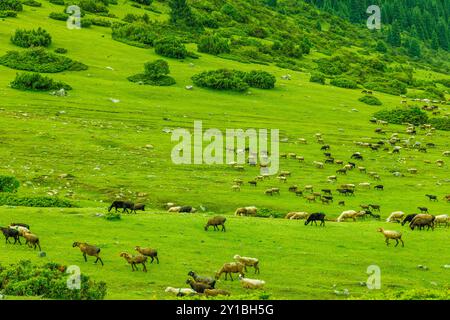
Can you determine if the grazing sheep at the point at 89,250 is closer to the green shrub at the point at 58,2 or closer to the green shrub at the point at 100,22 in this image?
the green shrub at the point at 100,22

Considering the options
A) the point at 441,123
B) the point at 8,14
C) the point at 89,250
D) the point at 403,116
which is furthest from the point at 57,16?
the point at 89,250

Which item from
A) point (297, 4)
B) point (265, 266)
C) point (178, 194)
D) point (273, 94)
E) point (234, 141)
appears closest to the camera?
point (265, 266)

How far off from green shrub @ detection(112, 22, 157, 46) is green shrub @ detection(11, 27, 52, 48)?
1158cm

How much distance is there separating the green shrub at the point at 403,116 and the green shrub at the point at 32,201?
45673 millimetres

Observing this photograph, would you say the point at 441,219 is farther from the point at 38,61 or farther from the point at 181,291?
the point at 38,61

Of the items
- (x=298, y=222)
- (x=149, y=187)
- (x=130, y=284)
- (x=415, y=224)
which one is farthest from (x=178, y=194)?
(x=130, y=284)

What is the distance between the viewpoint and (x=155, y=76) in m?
68.8

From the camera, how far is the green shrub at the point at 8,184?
34.3 m

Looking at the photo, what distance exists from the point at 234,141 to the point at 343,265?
28669 millimetres

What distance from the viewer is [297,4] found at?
554 ft

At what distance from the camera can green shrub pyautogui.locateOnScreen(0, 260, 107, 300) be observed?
720 inches

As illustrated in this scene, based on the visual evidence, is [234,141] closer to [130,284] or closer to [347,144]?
[347,144]

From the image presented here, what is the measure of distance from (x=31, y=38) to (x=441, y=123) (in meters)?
47.1

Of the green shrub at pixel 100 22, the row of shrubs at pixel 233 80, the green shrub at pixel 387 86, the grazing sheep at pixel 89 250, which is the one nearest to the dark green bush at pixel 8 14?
the green shrub at pixel 100 22
